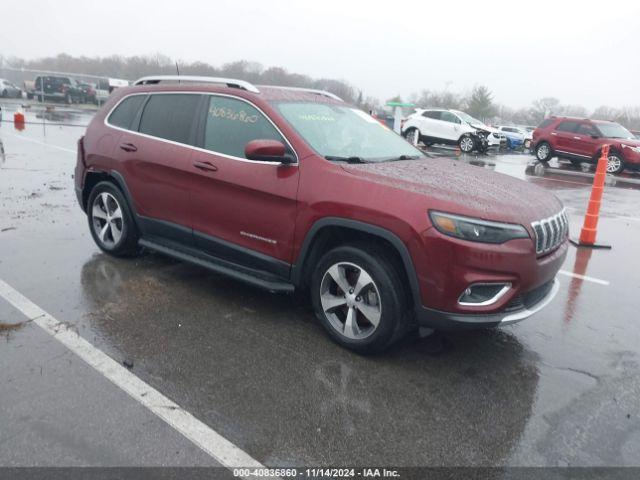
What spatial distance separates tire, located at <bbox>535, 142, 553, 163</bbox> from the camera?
19734 millimetres

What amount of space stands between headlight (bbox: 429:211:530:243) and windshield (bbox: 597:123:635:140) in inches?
706

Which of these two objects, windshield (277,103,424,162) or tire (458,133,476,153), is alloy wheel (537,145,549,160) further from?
windshield (277,103,424,162)

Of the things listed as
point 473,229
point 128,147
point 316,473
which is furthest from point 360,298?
point 128,147

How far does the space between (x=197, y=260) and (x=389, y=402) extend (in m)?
2.20

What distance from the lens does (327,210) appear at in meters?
3.71

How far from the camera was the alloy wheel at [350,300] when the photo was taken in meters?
3.63

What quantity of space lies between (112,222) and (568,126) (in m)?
18.3

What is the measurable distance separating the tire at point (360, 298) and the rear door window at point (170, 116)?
1.89m

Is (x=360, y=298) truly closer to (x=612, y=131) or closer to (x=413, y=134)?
(x=612, y=131)

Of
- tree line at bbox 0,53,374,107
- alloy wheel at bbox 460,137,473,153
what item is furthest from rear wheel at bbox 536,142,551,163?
tree line at bbox 0,53,374,107

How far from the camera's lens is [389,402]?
3223mm

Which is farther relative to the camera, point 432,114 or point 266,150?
point 432,114

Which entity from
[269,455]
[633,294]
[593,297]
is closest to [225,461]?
[269,455]

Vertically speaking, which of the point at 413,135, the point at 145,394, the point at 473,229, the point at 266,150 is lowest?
the point at 145,394
